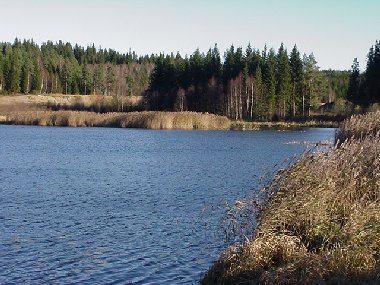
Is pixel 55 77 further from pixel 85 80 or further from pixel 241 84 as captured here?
pixel 241 84

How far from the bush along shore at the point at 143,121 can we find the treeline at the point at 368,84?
314 inches

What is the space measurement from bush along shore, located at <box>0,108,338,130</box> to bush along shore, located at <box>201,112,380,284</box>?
5890cm

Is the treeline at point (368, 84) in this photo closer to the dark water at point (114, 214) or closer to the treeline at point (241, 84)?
the treeline at point (241, 84)

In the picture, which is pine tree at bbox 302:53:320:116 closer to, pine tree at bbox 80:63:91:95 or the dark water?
the dark water

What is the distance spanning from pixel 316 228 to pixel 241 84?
283ft

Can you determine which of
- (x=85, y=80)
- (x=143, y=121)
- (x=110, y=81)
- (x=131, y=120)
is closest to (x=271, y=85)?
(x=143, y=121)

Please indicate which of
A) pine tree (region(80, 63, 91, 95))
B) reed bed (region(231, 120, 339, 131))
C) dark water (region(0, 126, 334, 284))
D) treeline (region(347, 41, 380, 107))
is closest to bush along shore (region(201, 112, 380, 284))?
dark water (region(0, 126, 334, 284))

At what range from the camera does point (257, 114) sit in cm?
9350

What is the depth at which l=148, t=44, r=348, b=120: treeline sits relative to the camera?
309ft

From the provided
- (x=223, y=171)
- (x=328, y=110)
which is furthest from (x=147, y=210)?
(x=328, y=110)

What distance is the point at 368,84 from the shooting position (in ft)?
292

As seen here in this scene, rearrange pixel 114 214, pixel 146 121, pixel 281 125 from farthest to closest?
pixel 281 125
pixel 146 121
pixel 114 214

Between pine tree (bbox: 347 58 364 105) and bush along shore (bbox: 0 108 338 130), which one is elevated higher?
pine tree (bbox: 347 58 364 105)

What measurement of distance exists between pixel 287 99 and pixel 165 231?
259 ft
